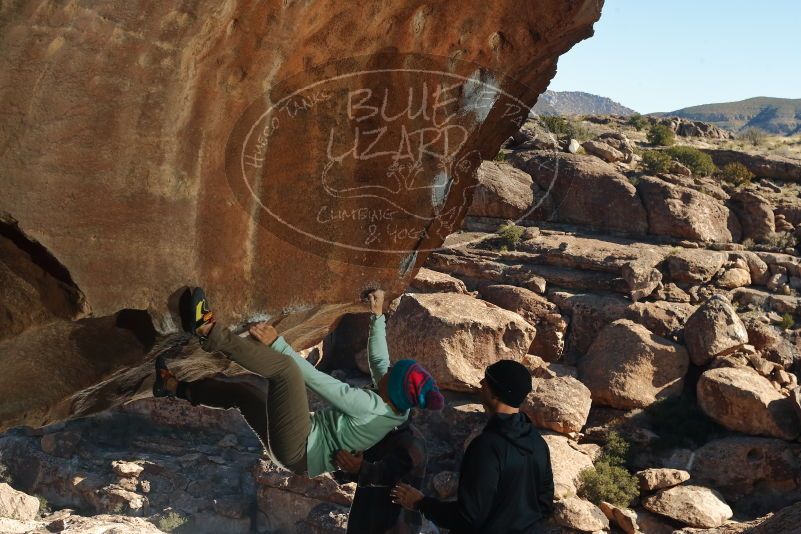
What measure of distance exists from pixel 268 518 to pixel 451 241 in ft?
30.5

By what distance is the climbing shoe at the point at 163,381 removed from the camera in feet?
14.5

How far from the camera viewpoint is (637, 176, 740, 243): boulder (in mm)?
23547

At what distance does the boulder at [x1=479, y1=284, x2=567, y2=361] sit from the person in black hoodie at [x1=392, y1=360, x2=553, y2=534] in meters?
17.9

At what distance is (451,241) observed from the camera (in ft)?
79.2

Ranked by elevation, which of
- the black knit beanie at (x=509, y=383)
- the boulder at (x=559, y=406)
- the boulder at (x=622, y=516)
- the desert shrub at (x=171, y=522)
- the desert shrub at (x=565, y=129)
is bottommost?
the desert shrub at (x=171, y=522)

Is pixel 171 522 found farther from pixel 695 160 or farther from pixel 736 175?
pixel 736 175

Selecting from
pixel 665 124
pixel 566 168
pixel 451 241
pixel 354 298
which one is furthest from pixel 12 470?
pixel 665 124

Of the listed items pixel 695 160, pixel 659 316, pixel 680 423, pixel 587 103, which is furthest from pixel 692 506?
pixel 587 103

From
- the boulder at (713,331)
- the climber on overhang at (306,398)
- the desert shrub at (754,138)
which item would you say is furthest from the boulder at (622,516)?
the desert shrub at (754,138)

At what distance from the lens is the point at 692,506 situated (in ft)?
53.9

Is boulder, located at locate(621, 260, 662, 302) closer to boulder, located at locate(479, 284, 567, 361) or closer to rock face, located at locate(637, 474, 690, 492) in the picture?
boulder, located at locate(479, 284, 567, 361)

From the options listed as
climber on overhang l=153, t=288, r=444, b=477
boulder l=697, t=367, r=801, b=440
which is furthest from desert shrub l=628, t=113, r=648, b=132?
climber on overhang l=153, t=288, r=444, b=477

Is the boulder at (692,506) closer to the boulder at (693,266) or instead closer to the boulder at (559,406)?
the boulder at (559,406)

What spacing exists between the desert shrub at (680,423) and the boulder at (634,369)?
279 millimetres
